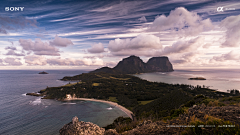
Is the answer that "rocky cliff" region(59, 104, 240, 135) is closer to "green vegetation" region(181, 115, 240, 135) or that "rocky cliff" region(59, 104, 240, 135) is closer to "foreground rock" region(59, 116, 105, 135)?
"green vegetation" region(181, 115, 240, 135)

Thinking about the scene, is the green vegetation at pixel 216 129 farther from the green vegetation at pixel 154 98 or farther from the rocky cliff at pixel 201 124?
the green vegetation at pixel 154 98

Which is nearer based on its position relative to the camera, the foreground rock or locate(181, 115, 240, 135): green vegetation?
locate(181, 115, 240, 135): green vegetation

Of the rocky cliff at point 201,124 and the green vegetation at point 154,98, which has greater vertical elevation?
the rocky cliff at point 201,124

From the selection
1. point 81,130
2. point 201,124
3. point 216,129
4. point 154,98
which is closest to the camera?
point 216,129

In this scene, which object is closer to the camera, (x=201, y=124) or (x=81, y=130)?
(x=201, y=124)

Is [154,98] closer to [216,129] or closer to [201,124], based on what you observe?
[201,124]

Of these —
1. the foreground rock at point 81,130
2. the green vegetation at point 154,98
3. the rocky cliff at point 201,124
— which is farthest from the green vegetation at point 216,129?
the foreground rock at point 81,130

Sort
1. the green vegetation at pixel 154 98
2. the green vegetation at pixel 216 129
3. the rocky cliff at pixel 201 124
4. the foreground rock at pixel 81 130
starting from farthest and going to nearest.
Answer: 1. the green vegetation at pixel 154 98
2. the foreground rock at pixel 81 130
3. the rocky cliff at pixel 201 124
4. the green vegetation at pixel 216 129

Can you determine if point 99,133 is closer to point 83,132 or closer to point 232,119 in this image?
point 83,132

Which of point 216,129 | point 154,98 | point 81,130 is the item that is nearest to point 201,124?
point 216,129

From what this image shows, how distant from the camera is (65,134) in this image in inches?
869

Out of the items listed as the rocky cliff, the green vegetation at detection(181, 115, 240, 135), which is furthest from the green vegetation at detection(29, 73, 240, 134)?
the rocky cliff

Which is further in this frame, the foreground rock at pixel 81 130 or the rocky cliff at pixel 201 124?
the foreground rock at pixel 81 130

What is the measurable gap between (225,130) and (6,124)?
256 ft
